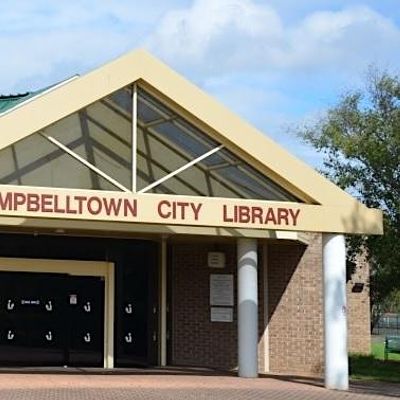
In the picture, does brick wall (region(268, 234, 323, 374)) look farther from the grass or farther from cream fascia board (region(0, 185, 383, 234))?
cream fascia board (region(0, 185, 383, 234))

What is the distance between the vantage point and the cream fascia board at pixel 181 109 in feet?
48.7

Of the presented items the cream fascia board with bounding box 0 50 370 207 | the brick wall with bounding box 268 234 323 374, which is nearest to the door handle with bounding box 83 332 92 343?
the brick wall with bounding box 268 234 323 374

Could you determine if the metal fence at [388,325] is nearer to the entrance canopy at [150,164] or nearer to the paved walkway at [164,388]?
the paved walkway at [164,388]

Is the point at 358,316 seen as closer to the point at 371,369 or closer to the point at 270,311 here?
the point at 371,369

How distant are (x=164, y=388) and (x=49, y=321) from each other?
18.2 feet

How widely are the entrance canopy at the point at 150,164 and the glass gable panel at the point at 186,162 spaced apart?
0.02m

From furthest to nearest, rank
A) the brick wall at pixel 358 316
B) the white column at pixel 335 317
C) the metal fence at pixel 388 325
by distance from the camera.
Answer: the metal fence at pixel 388 325
the brick wall at pixel 358 316
the white column at pixel 335 317

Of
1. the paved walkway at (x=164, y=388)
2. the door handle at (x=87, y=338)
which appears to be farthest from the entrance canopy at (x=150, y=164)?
the door handle at (x=87, y=338)

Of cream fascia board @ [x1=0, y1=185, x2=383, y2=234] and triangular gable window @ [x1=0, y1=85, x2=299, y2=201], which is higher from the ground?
triangular gable window @ [x1=0, y1=85, x2=299, y2=201]

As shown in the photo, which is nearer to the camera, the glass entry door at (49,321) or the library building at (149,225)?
the library building at (149,225)

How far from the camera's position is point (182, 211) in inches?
608

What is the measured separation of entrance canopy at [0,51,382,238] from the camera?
588 inches

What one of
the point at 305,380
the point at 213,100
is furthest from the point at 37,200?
the point at 305,380

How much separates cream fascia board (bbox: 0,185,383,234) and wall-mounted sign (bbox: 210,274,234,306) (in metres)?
5.09
